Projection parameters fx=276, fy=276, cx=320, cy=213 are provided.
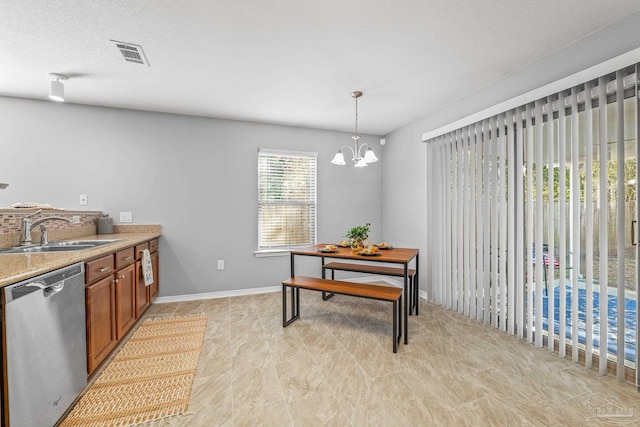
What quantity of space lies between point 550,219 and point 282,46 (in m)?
2.60

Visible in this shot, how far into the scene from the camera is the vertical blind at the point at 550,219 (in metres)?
1.93

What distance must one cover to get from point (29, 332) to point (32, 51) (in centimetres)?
223

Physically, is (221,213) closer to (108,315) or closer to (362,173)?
(108,315)

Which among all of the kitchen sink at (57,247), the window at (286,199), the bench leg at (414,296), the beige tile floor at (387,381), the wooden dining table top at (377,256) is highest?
the window at (286,199)

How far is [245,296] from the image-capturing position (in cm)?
388

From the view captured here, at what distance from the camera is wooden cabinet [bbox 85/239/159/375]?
6.23ft

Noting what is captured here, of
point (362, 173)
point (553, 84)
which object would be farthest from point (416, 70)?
point (362, 173)

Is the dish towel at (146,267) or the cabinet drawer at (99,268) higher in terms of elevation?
the cabinet drawer at (99,268)

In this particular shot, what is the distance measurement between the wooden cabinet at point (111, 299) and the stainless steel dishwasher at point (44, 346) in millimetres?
100

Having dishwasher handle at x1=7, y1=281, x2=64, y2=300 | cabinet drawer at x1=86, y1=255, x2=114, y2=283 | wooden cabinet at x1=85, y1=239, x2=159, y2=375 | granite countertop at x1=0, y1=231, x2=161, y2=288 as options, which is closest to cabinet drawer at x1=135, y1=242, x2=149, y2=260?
wooden cabinet at x1=85, y1=239, x2=159, y2=375

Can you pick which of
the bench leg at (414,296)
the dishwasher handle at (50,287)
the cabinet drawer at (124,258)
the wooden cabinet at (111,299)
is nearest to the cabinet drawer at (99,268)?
the wooden cabinet at (111,299)

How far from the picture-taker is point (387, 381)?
76.9 inches

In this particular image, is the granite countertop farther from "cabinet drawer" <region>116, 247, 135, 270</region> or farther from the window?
the window

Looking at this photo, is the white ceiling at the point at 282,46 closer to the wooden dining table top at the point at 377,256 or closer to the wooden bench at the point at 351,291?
the wooden dining table top at the point at 377,256
